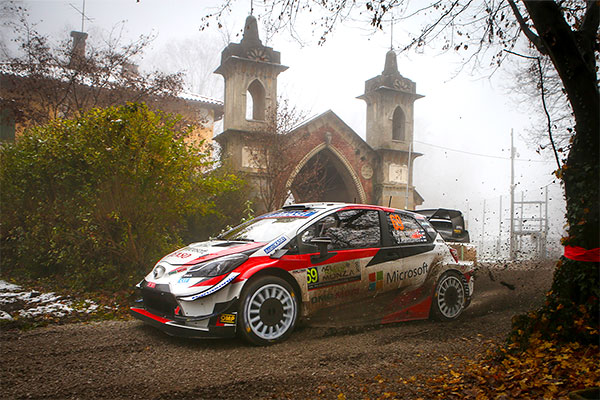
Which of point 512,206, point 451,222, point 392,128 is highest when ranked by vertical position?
point 392,128

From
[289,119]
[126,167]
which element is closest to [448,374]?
[126,167]

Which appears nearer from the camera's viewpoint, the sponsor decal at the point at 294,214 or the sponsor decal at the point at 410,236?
the sponsor decal at the point at 294,214

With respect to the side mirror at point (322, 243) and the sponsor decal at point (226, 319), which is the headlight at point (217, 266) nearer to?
the sponsor decal at point (226, 319)

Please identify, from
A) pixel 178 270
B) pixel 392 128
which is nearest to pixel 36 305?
pixel 178 270

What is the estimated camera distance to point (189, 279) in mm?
5598

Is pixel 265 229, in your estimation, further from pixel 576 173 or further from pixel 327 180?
pixel 327 180

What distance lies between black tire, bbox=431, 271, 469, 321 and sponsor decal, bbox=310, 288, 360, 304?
1.59 m

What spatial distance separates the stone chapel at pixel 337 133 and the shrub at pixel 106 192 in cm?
1019

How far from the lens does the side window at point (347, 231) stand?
20.7ft

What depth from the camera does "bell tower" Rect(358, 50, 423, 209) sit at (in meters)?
25.5

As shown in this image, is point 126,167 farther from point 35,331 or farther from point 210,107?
point 210,107

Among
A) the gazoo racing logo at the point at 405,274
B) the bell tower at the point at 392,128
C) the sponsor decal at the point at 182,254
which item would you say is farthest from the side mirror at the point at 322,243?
the bell tower at the point at 392,128

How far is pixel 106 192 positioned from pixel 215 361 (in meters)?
5.25

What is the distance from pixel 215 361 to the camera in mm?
4957
